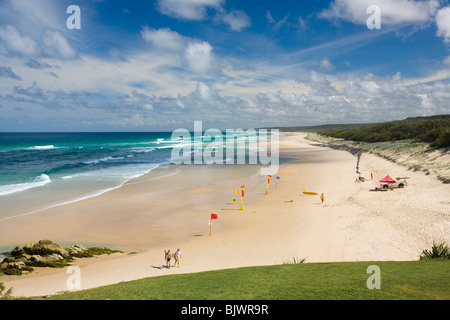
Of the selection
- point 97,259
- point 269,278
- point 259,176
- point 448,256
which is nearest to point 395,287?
point 269,278

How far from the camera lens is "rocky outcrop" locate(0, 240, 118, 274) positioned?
41.6 feet

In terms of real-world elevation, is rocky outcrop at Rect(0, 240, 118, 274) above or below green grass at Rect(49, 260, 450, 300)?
below

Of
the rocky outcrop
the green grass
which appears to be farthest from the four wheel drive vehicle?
the rocky outcrop

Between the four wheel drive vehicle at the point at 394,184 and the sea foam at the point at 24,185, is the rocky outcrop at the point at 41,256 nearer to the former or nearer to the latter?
the sea foam at the point at 24,185

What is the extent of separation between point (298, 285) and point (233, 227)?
34.8ft

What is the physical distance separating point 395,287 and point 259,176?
1114 inches

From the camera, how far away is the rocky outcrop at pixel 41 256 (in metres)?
12.7

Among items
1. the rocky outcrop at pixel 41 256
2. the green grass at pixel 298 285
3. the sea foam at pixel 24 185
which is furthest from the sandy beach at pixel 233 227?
the sea foam at pixel 24 185

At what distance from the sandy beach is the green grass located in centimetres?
336

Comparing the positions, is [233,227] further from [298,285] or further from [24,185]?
[24,185]

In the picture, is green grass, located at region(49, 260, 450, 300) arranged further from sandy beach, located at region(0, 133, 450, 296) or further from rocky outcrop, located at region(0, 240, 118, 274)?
rocky outcrop, located at region(0, 240, 118, 274)

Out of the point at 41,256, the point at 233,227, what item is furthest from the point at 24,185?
the point at 233,227

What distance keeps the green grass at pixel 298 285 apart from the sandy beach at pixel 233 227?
336cm

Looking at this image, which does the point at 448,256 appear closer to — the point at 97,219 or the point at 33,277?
the point at 33,277
